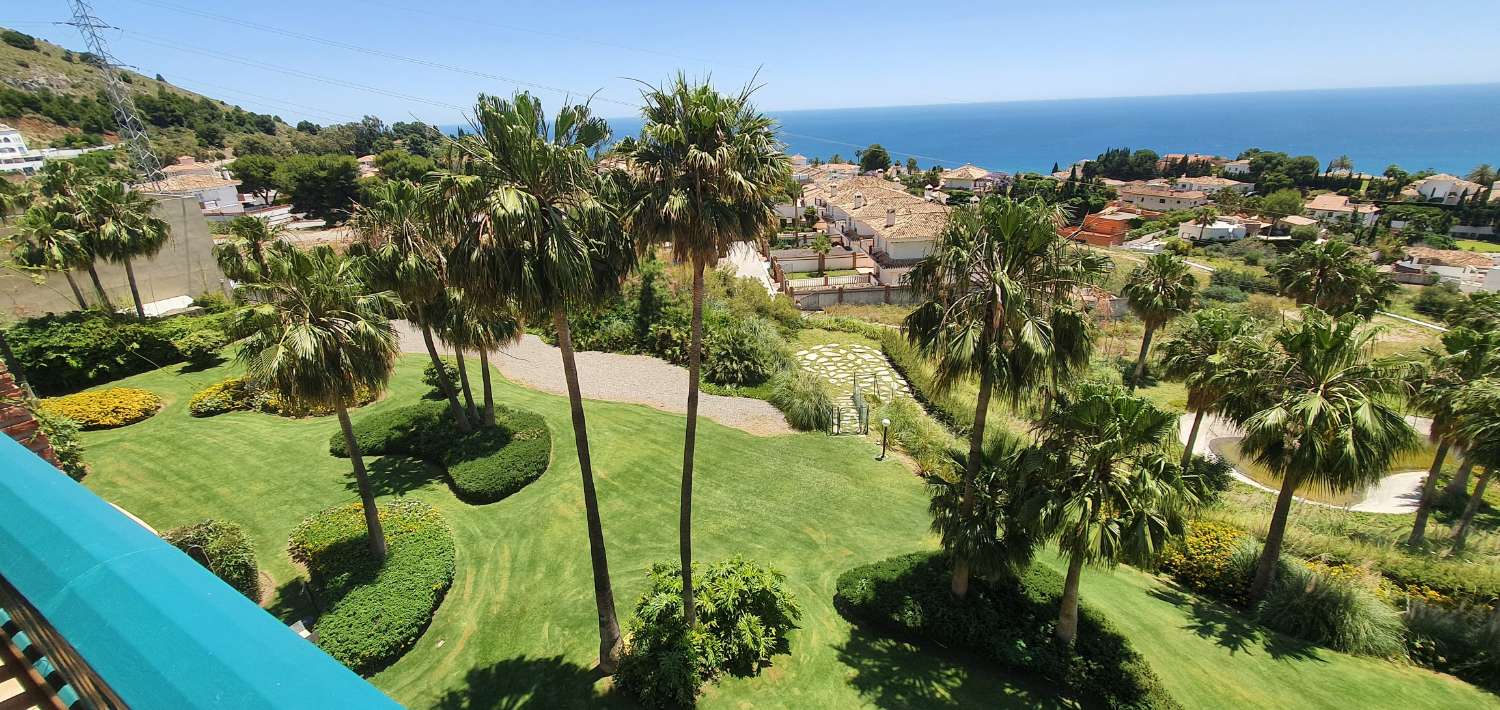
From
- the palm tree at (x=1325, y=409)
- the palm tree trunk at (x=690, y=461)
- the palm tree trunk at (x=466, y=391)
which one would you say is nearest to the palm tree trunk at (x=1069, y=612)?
the palm tree at (x=1325, y=409)

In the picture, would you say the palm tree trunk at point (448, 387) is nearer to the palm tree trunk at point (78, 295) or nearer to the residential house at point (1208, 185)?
the palm tree trunk at point (78, 295)

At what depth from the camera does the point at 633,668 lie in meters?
9.77

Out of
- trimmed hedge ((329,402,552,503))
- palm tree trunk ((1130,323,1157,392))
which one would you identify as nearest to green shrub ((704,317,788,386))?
trimmed hedge ((329,402,552,503))

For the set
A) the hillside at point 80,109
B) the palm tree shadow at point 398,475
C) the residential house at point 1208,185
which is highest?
the hillside at point 80,109

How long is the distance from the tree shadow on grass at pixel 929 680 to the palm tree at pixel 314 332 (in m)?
10.2

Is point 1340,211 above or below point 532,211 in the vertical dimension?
below

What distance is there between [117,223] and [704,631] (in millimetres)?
26632

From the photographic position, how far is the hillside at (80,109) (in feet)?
246

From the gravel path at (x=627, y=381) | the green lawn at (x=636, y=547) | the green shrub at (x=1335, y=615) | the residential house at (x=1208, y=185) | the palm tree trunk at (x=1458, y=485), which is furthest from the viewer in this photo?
the residential house at (x=1208, y=185)

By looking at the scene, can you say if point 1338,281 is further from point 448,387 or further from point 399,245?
point 399,245

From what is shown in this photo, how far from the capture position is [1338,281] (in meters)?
22.1

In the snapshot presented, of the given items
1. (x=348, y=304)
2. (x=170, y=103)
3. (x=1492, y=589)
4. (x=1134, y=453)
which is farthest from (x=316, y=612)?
(x=170, y=103)

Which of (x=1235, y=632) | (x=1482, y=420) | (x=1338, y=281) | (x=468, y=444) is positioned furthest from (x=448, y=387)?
(x=1338, y=281)

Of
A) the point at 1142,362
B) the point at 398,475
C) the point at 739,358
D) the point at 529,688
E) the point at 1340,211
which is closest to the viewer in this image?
the point at 529,688
